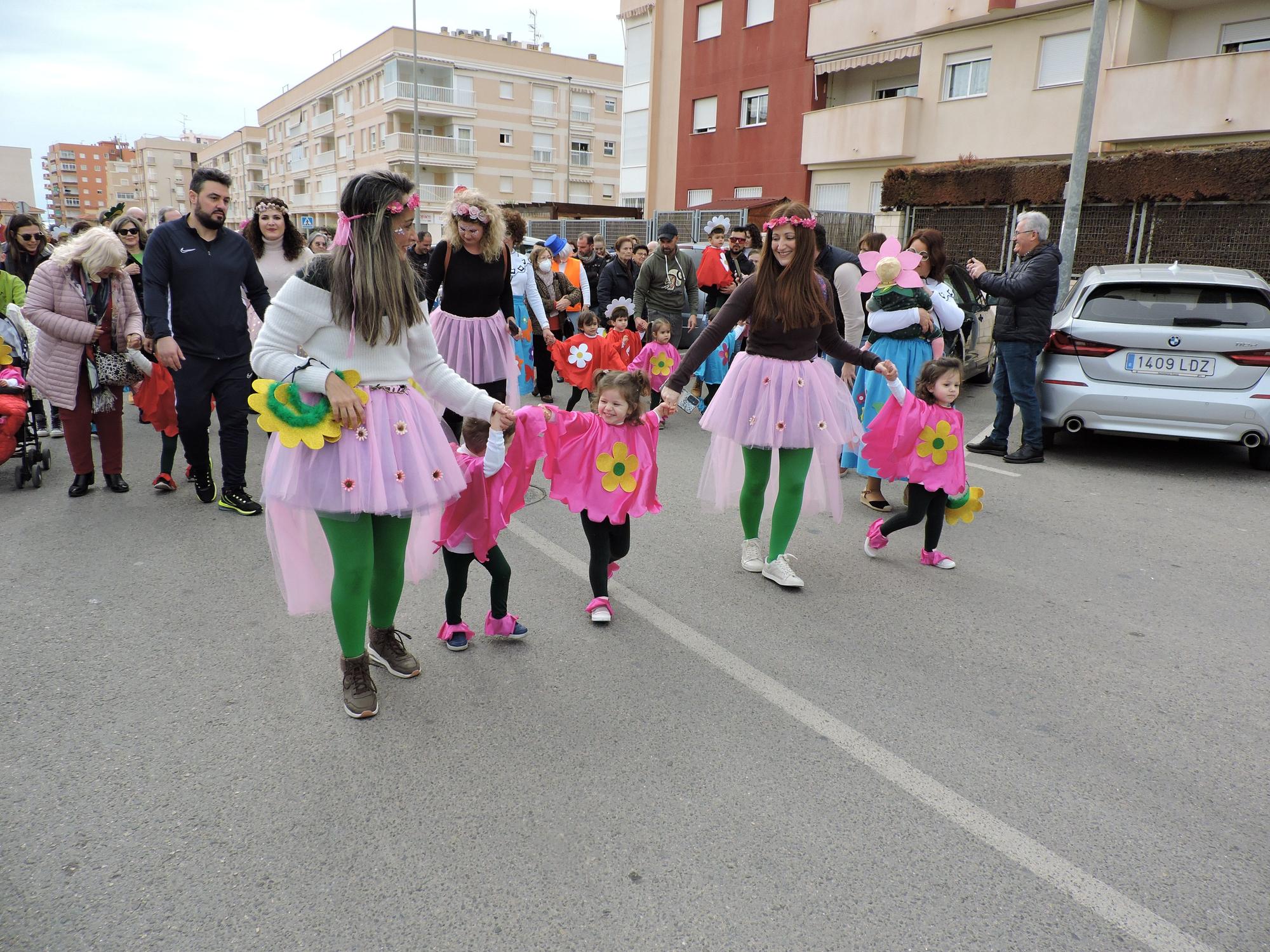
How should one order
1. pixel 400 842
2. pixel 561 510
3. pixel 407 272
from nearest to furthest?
pixel 400 842
pixel 407 272
pixel 561 510

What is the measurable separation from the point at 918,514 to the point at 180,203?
504ft

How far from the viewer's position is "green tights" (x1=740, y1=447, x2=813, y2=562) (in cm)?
487

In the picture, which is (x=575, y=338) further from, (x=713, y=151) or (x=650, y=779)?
(x=713, y=151)

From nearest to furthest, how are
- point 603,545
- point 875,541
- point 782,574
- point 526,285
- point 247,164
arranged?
point 603,545 < point 782,574 < point 875,541 < point 526,285 < point 247,164

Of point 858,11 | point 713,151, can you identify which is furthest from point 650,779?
point 713,151

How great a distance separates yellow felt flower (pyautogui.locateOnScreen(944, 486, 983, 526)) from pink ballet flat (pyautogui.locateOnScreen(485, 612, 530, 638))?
110 inches

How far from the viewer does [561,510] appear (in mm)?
6344

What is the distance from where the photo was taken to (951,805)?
2.92 meters

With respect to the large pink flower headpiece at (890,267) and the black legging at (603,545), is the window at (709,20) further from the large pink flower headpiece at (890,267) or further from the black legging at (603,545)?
the black legging at (603,545)

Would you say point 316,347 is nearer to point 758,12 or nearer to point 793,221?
point 793,221

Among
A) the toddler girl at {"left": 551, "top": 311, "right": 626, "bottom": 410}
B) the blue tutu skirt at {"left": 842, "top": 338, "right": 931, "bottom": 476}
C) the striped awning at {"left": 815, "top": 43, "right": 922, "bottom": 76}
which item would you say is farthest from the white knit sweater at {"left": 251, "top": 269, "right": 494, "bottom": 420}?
the striped awning at {"left": 815, "top": 43, "right": 922, "bottom": 76}

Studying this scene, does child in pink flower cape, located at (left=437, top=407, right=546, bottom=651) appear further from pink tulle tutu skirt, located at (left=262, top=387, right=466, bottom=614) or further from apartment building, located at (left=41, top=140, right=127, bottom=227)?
apartment building, located at (left=41, top=140, right=127, bottom=227)

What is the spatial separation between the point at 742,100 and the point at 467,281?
25.5m

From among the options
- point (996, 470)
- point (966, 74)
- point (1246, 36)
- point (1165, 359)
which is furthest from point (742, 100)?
point (996, 470)
